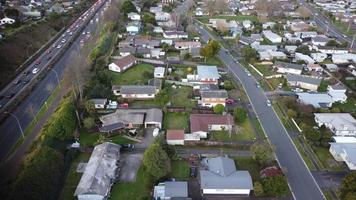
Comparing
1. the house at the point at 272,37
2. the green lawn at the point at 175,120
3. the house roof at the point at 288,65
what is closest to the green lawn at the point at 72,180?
the green lawn at the point at 175,120

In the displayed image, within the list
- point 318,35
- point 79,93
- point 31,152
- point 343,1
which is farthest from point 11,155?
point 343,1

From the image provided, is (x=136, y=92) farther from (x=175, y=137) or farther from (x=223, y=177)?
(x=223, y=177)

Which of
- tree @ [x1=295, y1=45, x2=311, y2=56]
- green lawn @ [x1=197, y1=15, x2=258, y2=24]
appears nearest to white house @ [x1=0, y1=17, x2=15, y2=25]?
green lawn @ [x1=197, y1=15, x2=258, y2=24]

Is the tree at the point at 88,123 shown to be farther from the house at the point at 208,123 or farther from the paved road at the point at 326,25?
the paved road at the point at 326,25

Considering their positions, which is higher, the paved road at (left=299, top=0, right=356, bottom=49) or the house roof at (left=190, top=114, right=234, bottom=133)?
the paved road at (left=299, top=0, right=356, bottom=49)

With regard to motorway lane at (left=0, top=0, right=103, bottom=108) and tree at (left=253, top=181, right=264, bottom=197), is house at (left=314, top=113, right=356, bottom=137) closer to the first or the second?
tree at (left=253, top=181, right=264, bottom=197)
